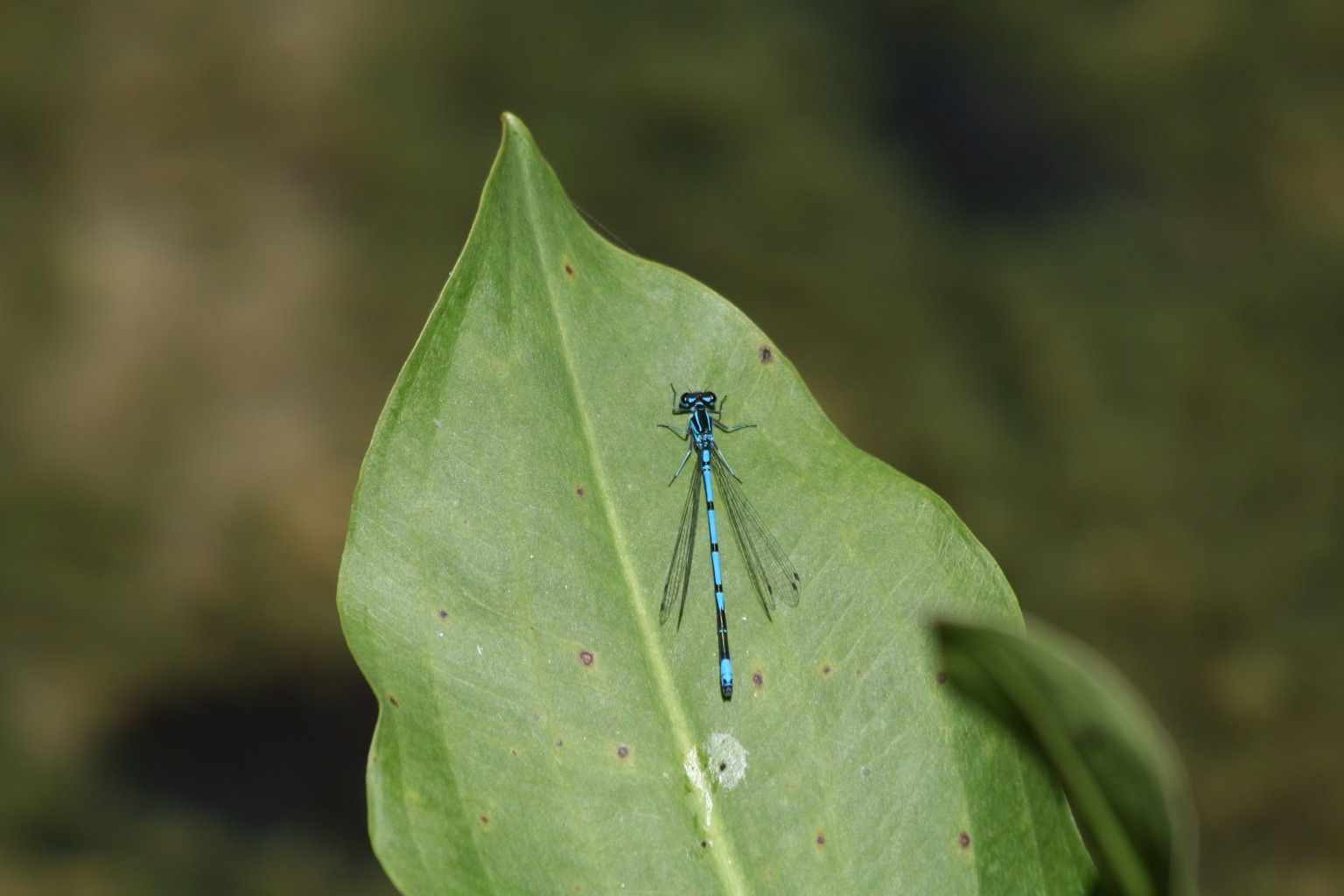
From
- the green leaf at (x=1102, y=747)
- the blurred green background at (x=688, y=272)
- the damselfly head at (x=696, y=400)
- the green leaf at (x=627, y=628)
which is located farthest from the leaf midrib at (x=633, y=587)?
the blurred green background at (x=688, y=272)

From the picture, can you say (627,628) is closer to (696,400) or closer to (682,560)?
(682,560)

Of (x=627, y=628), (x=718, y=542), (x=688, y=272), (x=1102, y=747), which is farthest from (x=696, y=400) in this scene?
(x=688, y=272)

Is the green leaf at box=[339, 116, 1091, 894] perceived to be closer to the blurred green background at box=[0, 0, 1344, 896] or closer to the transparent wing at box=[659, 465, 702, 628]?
the transparent wing at box=[659, 465, 702, 628]

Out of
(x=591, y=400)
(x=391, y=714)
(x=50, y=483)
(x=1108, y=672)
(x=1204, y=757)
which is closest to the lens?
(x=1108, y=672)

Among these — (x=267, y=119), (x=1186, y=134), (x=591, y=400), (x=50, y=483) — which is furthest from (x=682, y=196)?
(x=591, y=400)

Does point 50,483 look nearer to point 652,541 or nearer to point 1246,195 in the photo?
point 652,541

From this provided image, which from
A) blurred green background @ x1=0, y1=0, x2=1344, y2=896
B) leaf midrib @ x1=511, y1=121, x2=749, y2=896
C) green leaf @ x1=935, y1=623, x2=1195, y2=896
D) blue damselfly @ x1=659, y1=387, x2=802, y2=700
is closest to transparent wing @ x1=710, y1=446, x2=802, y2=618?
blue damselfly @ x1=659, y1=387, x2=802, y2=700

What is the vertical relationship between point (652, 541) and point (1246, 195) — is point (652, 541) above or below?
below
